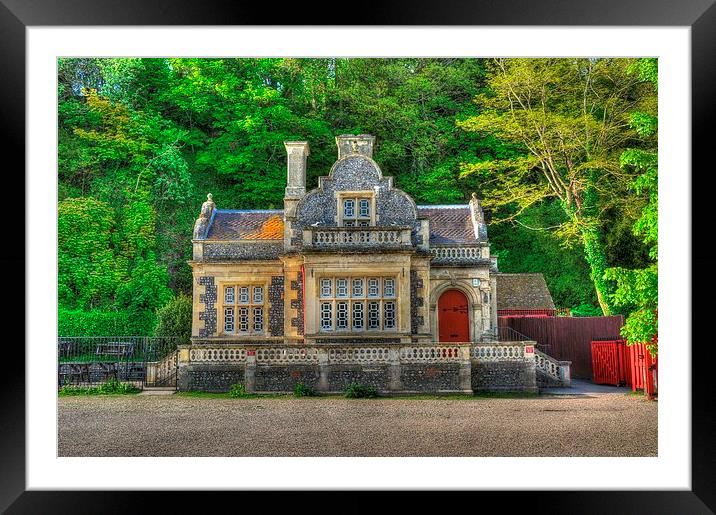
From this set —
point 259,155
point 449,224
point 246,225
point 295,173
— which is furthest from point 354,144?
point 259,155

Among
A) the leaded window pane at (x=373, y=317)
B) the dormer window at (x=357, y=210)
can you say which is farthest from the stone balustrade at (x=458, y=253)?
the leaded window pane at (x=373, y=317)

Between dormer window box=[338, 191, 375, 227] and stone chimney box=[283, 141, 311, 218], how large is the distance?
133 centimetres

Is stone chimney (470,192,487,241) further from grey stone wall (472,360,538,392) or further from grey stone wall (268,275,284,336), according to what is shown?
grey stone wall (268,275,284,336)

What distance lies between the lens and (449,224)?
64.1ft

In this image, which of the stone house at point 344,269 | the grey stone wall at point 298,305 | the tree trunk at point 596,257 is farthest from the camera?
the tree trunk at point 596,257

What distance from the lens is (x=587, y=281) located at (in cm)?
2547

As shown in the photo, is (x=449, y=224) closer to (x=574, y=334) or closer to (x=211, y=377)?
(x=574, y=334)

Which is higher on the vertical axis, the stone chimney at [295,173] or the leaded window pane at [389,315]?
the stone chimney at [295,173]

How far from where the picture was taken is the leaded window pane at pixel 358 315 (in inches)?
680

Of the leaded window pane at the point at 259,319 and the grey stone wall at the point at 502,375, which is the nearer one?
the grey stone wall at the point at 502,375

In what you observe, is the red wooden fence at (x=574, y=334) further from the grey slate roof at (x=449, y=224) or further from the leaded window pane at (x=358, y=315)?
the leaded window pane at (x=358, y=315)

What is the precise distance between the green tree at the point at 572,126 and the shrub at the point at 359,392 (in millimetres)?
7538

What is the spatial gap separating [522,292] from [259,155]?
29.3 ft
